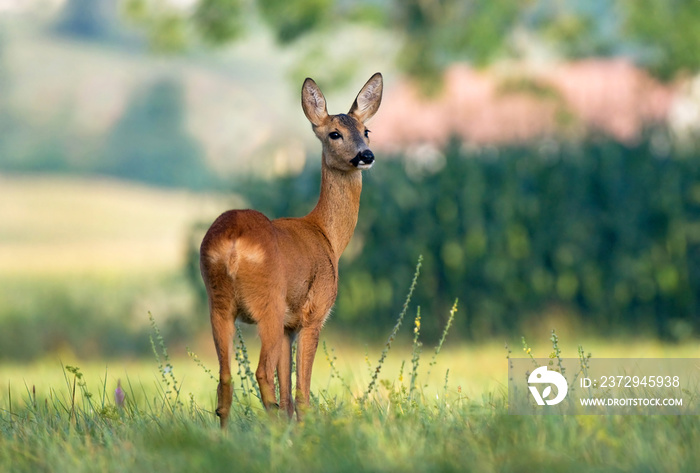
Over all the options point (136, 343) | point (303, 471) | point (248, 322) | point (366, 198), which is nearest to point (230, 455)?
point (303, 471)

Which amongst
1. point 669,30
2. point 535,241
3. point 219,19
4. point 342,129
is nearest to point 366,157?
point 342,129

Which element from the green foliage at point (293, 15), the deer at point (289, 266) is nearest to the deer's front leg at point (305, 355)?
the deer at point (289, 266)

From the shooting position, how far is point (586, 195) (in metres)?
12.6

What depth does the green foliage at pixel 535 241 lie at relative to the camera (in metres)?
12.4

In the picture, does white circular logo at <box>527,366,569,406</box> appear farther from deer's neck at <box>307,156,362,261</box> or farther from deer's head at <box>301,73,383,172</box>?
deer's head at <box>301,73,383,172</box>

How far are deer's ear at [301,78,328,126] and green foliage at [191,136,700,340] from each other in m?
6.37

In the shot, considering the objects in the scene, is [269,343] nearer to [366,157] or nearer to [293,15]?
[366,157]

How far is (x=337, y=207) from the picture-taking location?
5.69 m

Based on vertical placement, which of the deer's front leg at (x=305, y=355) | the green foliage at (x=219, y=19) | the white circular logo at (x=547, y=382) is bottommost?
the white circular logo at (x=547, y=382)

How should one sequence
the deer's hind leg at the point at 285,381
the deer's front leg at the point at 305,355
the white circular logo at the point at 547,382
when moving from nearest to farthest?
the deer's hind leg at the point at 285,381
the deer's front leg at the point at 305,355
the white circular logo at the point at 547,382

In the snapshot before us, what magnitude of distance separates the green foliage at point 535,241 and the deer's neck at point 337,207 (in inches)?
252

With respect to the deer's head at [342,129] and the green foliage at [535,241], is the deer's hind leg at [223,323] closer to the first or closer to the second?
the deer's head at [342,129]

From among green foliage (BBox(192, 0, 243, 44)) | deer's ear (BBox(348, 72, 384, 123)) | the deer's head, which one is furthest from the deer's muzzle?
green foliage (BBox(192, 0, 243, 44))

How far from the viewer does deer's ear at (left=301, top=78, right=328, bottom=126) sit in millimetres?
5766
